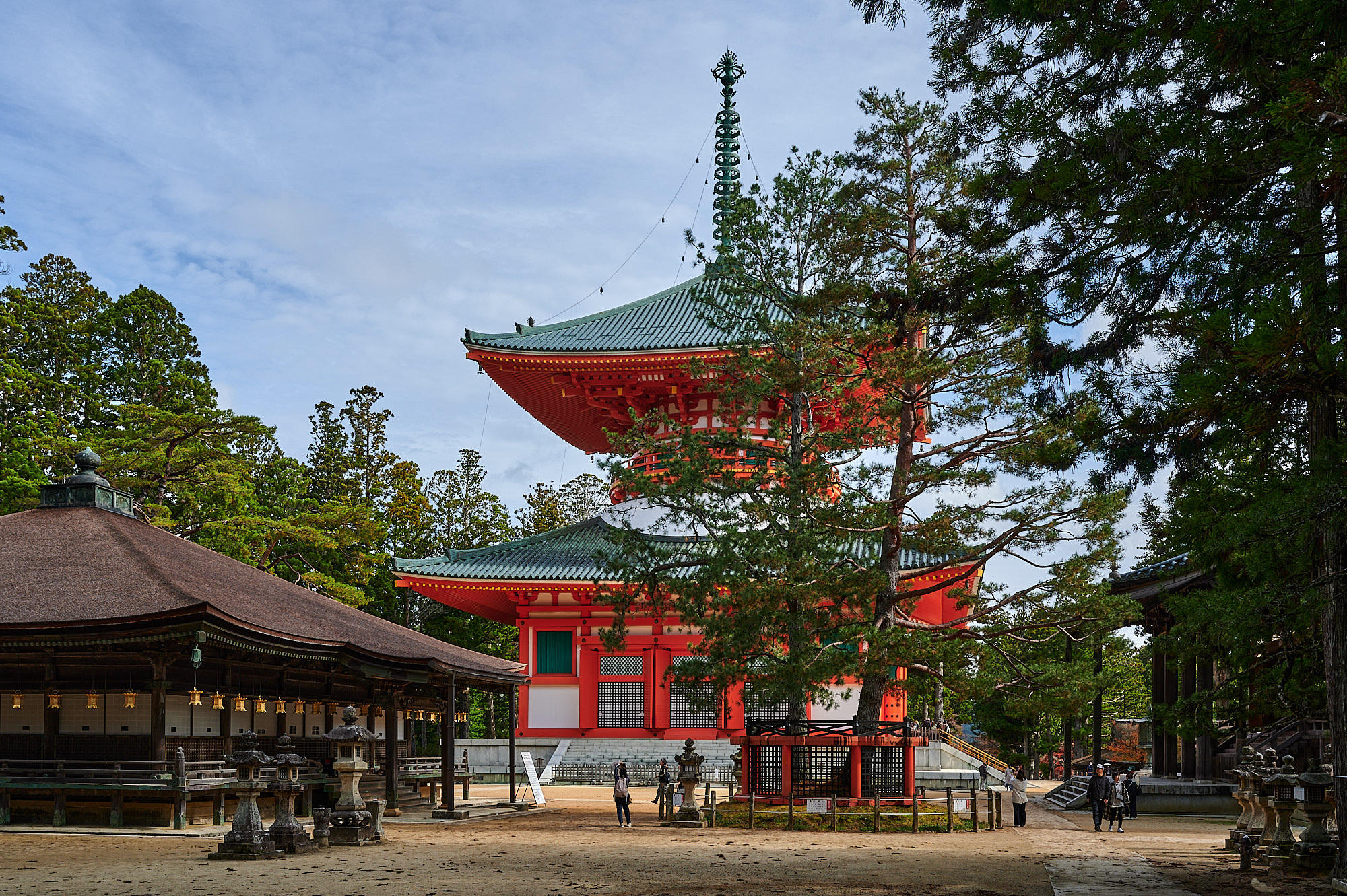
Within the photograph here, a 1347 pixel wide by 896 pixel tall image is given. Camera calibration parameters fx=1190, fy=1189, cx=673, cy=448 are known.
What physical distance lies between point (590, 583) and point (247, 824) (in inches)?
763

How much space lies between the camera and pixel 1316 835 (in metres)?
14.6

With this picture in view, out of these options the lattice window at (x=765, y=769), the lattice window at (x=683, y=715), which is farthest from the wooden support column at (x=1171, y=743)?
the lattice window at (x=765, y=769)

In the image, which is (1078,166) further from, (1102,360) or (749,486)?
(749,486)

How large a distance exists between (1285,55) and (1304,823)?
17.8m

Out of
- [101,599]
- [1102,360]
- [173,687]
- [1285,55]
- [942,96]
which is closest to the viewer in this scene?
[1285,55]

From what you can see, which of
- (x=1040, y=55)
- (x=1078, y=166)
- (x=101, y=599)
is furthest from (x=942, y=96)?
(x=101, y=599)

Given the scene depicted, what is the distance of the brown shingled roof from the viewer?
1838 centimetres

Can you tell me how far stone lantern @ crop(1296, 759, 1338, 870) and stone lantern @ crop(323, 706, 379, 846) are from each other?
12902 millimetres

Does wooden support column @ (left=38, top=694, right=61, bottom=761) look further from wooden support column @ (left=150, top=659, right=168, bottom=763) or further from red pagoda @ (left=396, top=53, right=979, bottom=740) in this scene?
red pagoda @ (left=396, top=53, right=979, bottom=740)

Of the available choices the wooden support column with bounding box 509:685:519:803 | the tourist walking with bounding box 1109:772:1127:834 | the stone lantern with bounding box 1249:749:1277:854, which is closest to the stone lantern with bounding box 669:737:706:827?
the wooden support column with bounding box 509:685:519:803

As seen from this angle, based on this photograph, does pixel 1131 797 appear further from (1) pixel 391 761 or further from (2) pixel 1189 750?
(1) pixel 391 761

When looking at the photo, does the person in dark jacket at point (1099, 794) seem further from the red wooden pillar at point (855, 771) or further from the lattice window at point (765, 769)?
the lattice window at point (765, 769)

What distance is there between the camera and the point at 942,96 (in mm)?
12281

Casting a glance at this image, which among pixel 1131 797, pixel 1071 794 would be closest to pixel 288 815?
pixel 1131 797
